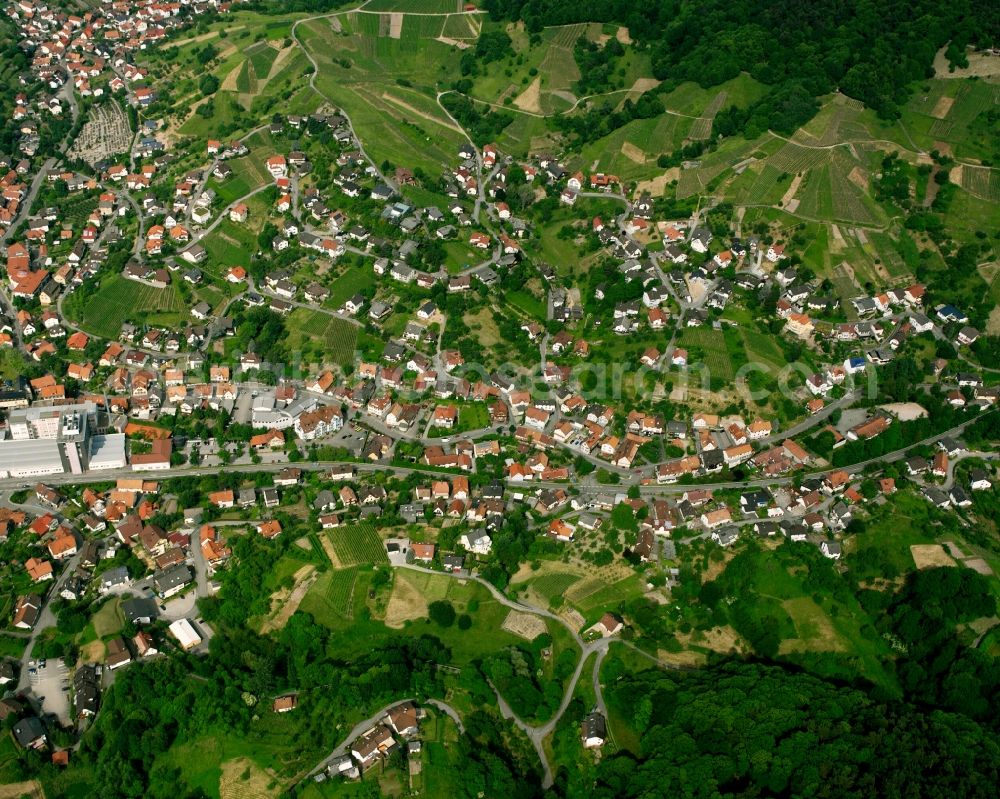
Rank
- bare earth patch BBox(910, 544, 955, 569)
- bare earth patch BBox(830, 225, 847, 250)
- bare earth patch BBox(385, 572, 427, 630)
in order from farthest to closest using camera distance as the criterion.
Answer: bare earth patch BBox(830, 225, 847, 250)
bare earth patch BBox(910, 544, 955, 569)
bare earth patch BBox(385, 572, 427, 630)

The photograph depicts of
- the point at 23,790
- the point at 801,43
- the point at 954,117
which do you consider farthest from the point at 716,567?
the point at 801,43

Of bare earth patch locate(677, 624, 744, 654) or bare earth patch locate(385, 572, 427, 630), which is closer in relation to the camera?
bare earth patch locate(677, 624, 744, 654)

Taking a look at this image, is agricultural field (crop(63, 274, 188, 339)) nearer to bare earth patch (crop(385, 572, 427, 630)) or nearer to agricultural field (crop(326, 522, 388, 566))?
agricultural field (crop(326, 522, 388, 566))

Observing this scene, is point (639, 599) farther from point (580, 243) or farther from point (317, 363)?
point (580, 243)

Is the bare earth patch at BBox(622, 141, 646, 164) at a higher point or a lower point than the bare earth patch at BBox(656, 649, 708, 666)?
higher

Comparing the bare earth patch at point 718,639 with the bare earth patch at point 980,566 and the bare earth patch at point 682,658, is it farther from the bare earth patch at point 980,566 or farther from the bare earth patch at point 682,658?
the bare earth patch at point 980,566

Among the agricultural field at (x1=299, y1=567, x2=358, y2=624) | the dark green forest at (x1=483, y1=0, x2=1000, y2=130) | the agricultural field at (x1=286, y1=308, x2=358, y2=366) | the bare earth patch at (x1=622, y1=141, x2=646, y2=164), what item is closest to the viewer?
the agricultural field at (x1=299, y1=567, x2=358, y2=624)

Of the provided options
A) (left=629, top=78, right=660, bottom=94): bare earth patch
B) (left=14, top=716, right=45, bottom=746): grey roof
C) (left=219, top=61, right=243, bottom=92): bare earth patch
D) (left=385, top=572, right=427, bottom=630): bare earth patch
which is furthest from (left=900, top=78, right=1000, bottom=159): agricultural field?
(left=14, top=716, right=45, bottom=746): grey roof

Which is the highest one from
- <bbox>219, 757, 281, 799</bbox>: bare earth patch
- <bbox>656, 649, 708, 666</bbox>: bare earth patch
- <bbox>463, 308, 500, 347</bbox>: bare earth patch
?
<bbox>463, 308, 500, 347</bbox>: bare earth patch

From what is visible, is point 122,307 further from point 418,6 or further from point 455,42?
point 418,6
